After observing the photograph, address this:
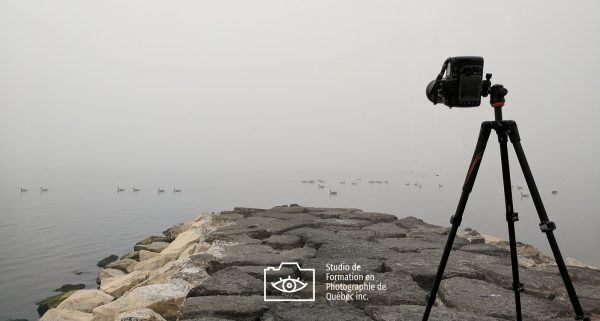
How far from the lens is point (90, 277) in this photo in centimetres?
1256

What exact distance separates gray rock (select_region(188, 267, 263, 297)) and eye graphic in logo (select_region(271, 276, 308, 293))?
0.15 meters

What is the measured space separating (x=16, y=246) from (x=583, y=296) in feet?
64.8

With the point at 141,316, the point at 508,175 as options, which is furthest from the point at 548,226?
the point at 141,316

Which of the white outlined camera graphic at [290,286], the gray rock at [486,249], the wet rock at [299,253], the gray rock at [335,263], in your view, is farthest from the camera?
the gray rock at [486,249]

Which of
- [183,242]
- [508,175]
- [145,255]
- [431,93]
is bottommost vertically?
[145,255]

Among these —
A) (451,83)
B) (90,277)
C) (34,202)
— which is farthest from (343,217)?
(34,202)

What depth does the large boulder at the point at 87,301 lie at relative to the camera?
5.51 m

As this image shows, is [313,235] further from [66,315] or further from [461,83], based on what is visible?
[461,83]

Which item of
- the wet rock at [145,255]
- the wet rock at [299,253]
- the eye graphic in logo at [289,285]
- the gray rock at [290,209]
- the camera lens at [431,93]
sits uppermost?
the camera lens at [431,93]

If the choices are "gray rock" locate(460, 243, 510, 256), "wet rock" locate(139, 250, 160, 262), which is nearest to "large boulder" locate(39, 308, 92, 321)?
"wet rock" locate(139, 250, 160, 262)

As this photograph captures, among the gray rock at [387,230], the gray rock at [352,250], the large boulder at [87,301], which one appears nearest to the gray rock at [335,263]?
the gray rock at [352,250]

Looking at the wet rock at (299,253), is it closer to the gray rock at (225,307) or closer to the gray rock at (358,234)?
the gray rock at (358,234)

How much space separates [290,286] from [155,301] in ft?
3.64

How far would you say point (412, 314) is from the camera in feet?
10.1
